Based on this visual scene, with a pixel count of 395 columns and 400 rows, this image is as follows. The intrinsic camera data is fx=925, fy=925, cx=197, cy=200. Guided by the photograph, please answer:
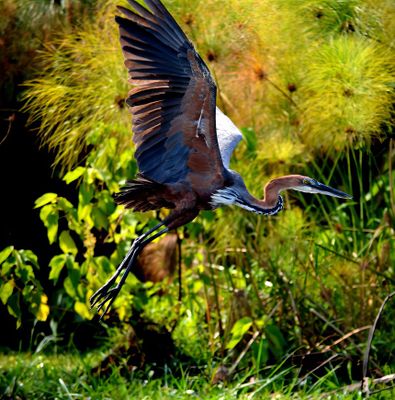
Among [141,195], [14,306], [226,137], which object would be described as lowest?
[14,306]

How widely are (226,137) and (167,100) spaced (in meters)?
0.79

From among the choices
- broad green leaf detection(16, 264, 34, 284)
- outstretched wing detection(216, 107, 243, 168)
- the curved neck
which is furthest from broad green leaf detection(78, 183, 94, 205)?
the curved neck

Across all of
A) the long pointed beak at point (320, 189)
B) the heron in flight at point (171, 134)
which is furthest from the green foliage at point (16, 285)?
the long pointed beak at point (320, 189)

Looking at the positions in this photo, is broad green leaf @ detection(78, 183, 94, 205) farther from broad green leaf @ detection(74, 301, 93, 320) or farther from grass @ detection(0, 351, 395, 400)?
grass @ detection(0, 351, 395, 400)

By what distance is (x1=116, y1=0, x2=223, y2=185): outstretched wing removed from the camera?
154 inches

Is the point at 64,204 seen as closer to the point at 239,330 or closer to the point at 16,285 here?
the point at 16,285

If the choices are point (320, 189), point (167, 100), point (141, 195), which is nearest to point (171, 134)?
point (167, 100)

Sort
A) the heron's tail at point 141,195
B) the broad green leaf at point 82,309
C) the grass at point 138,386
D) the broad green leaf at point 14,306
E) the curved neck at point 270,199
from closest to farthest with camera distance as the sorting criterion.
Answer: the heron's tail at point 141,195 < the curved neck at point 270,199 < the grass at point 138,386 < the broad green leaf at point 14,306 < the broad green leaf at point 82,309

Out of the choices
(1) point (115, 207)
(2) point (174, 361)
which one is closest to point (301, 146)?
(1) point (115, 207)

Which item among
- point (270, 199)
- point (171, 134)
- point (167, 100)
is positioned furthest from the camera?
point (270, 199)

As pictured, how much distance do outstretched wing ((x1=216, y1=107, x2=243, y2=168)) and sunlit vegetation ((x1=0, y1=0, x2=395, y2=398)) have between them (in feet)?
1.15

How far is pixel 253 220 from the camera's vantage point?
5.52 meters

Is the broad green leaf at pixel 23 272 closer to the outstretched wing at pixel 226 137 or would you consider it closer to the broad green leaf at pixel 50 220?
the broad green leaf at pixel 50 220

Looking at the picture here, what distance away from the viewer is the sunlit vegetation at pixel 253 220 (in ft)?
16.1
